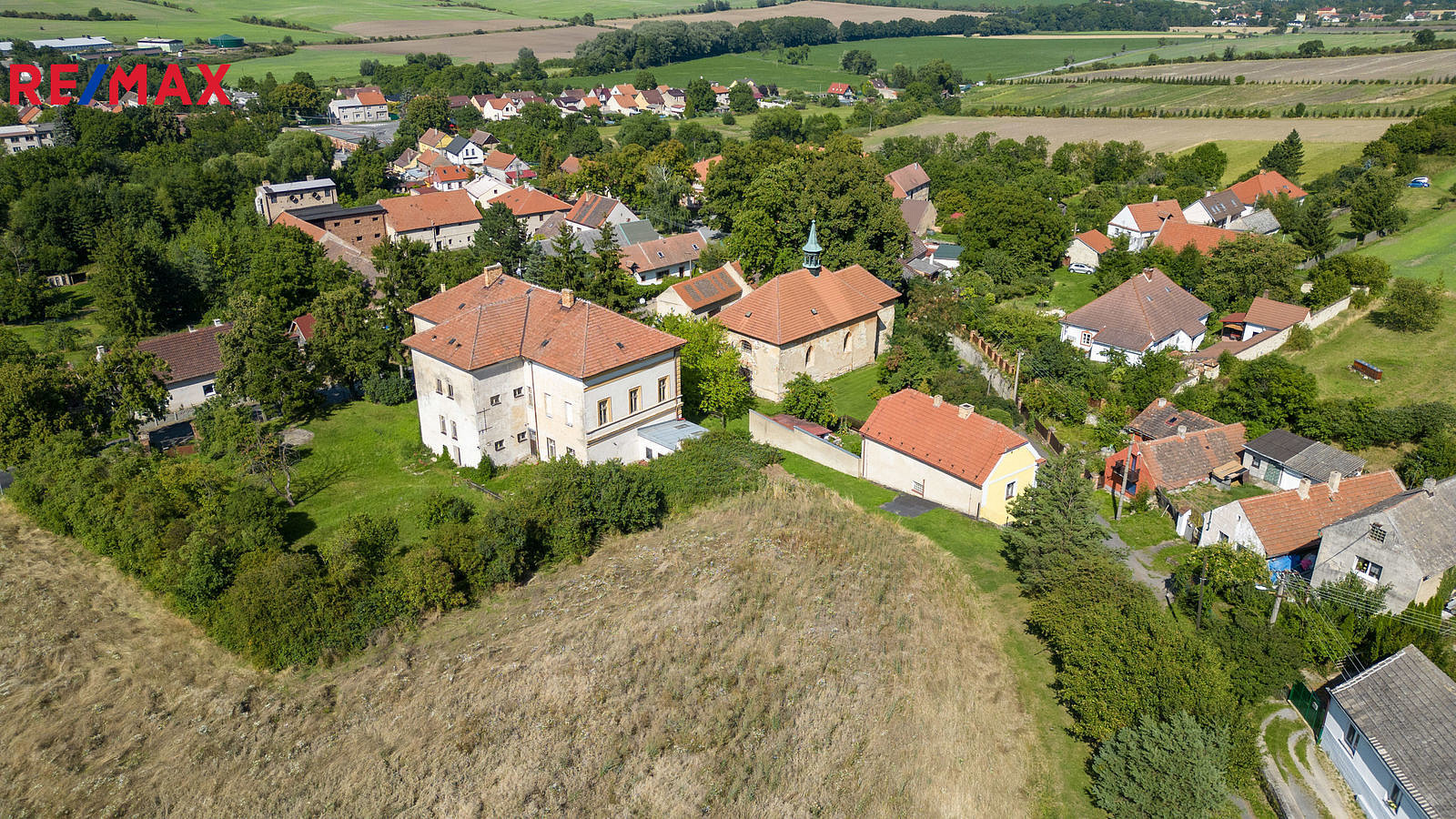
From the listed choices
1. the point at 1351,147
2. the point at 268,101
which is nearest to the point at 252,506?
the point at 1351,147

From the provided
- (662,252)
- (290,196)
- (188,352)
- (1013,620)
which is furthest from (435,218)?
(1013,620)

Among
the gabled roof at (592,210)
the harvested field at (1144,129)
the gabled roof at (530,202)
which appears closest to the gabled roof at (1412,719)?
the gabled roof at (592,210)

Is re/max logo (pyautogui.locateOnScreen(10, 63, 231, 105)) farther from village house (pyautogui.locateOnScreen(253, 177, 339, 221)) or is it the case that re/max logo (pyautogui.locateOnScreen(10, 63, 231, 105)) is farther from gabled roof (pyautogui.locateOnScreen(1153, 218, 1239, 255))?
gabled roof (pyautogui.locateOnScreen(1153, 218, 1239, 255))

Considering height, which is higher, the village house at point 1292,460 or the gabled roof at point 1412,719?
the gabled roof at point 1412,719

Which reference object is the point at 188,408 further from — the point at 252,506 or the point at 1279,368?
the point at 1279,368

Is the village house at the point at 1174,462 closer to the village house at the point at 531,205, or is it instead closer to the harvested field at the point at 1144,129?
the village house at the point at 531,205

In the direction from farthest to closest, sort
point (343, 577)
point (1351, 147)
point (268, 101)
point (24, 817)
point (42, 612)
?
point (268, 101), point (1351, 147), point (42, 612), point (343, 577), point (24, 817)
